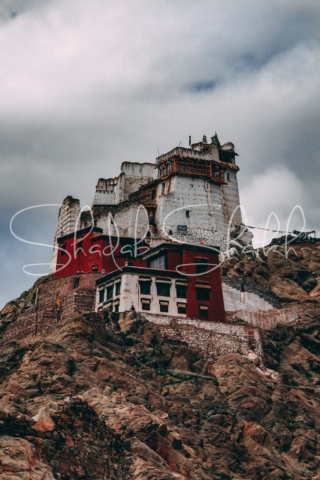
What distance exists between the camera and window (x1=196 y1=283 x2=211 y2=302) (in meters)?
77.9

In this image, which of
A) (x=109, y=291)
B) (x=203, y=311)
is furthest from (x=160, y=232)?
(x=203, y=311)

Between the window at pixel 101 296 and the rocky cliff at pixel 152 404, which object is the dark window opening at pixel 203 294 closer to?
the rocky cliff at pixel 152 404

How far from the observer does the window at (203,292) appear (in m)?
77.9

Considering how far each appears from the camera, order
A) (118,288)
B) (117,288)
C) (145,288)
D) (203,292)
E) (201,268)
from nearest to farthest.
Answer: (145,288)
(118,288)
(117,288)
(203,292)
(201,268)

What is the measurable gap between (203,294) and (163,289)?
4068 mm

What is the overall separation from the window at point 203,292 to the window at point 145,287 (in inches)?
189

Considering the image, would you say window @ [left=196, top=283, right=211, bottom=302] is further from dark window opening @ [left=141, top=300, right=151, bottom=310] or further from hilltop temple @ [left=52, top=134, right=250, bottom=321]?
dark window opening @ [left=141, top=300, right=151, bottom=310]

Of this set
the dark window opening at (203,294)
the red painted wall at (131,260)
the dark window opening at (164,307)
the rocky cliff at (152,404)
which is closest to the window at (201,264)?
the red painted wall at (131,260)

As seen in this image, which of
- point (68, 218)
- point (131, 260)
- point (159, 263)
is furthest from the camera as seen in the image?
point (68, 218)

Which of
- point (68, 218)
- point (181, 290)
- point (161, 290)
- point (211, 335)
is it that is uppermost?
point (68, 218)

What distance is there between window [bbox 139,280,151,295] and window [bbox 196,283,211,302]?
4.79 metres

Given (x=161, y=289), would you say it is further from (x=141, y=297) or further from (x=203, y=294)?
(x=203, y=294)

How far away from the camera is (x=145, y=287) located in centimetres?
7650

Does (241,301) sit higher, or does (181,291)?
(241,301)
